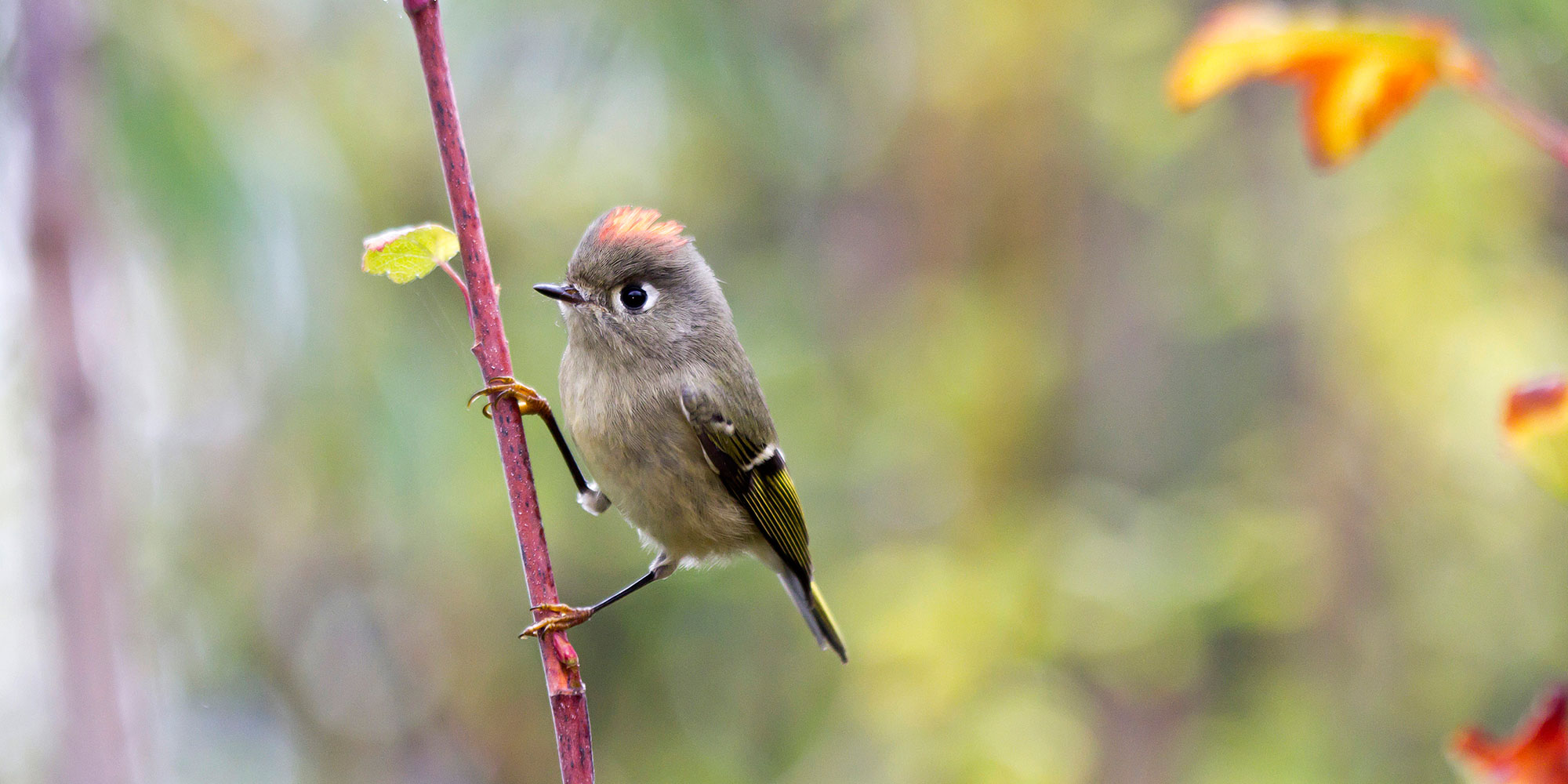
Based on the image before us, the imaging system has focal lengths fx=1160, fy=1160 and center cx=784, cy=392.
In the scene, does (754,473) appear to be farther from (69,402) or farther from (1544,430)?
(1544,430)

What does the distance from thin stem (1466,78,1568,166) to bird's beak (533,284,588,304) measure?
77 centimetres

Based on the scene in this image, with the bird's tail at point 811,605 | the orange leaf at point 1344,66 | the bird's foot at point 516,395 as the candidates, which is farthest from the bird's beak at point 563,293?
the orange leaf at point 1344,66

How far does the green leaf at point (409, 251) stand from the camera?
1.88 ft

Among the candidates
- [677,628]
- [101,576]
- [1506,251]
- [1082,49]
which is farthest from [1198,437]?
[101,576]

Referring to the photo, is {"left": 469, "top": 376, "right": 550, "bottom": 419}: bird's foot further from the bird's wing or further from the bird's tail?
the bird's tail

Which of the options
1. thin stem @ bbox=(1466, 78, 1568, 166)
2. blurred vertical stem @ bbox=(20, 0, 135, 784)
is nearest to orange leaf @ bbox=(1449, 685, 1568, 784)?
thin stem @ bbox=(1466, 78, 1568, 166)

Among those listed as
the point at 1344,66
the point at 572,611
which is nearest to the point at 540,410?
the point at 572,611

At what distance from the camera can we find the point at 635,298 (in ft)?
3.97

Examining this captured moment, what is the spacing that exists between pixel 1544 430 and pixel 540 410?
0.73 meters

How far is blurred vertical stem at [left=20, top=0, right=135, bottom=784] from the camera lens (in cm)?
140

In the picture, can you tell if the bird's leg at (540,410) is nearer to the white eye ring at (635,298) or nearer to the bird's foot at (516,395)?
the bird's foot at (516,395)

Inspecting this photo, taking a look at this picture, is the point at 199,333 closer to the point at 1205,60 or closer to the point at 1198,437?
the point at 1205,60

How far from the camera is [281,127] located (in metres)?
1.91

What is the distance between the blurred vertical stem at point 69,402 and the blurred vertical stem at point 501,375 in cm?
→ 109
